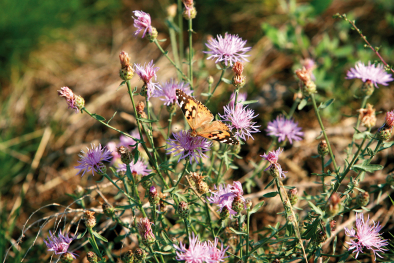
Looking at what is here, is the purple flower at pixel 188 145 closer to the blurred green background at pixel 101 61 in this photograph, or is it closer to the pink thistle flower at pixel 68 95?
the pink thistle flower at pixel 68 95

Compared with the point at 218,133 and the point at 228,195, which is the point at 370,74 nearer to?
the point at 218,133

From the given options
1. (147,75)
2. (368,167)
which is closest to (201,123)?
(147,75)

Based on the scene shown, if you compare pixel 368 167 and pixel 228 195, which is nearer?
pixel 368 167

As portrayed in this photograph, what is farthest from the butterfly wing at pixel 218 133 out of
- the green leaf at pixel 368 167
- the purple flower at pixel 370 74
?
the purple flower at pixel 370 74

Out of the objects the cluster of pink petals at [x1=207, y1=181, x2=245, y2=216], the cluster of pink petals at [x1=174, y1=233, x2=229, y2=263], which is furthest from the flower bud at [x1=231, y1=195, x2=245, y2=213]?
the cluster of pink petals at [x1=174, y1=233, x2=229, y2=263]

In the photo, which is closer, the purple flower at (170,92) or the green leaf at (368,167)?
the green leaf at (368,167)

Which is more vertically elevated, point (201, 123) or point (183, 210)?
point (201, 123)

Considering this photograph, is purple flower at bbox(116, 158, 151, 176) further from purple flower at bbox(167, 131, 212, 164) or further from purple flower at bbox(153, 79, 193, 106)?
purple flower at bbox(153, 79, 193, 106)

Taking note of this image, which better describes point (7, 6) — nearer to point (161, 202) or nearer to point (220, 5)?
point (220, 5)
